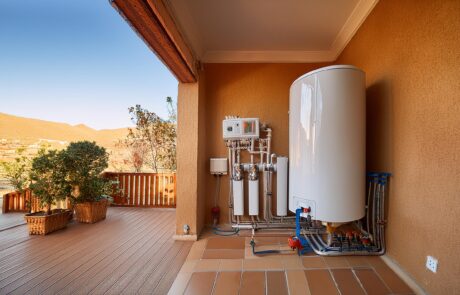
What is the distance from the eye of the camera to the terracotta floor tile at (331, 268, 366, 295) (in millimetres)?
1756

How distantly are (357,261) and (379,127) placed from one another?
55.4 inches

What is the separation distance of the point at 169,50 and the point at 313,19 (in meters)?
1.75

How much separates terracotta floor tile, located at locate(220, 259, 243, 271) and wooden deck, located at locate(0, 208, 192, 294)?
0.44 meters

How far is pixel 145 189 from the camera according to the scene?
15.8 ft

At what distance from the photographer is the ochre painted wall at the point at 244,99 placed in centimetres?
337

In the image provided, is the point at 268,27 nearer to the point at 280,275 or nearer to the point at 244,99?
the point at 244,99

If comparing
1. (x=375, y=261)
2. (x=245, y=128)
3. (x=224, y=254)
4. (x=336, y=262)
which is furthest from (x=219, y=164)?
(x=375, y=261)

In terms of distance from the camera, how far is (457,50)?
4.49 ft

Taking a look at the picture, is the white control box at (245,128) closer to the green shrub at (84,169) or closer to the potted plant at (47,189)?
the green shrub at (84,169)

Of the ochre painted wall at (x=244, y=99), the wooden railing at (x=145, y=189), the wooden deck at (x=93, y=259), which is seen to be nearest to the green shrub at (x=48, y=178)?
the wooden deck at (x=93, y=259)

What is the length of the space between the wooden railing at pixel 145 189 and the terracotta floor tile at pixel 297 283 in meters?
3.31

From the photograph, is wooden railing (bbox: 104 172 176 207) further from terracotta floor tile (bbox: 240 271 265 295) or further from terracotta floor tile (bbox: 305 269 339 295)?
terracotta floor tile (bbox: 305 269 339 295)

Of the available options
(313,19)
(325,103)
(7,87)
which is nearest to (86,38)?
Answer: (7,87)

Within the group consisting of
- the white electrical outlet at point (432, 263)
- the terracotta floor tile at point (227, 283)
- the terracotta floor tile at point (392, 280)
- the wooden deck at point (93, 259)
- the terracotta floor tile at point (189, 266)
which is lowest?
the wooden deck at point (93, 259)
